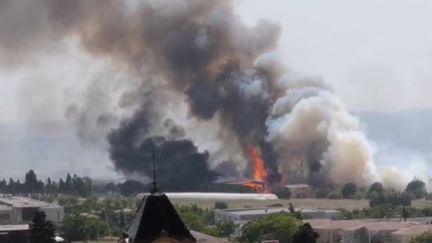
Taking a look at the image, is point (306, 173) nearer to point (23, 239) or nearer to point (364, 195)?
point (364, 195)

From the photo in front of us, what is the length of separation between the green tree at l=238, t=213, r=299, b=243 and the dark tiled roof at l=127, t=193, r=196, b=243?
31661mm

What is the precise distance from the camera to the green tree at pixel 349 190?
9325 centimetres

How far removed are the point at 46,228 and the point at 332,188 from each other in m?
66.1

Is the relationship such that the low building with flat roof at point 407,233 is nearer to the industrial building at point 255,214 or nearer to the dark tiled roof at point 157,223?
the industrial building at point 255,214

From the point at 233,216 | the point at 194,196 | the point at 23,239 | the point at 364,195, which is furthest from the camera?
the point at 194,196

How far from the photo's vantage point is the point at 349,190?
93.8 metres

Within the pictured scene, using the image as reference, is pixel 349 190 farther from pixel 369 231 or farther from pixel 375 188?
pixel 369 231

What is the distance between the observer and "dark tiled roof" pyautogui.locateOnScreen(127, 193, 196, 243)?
18.9 meters

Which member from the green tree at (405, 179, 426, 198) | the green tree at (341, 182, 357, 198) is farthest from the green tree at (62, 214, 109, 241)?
the green tree at (405, 179, 426, 198)

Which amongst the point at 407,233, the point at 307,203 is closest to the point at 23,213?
the point at 307,203

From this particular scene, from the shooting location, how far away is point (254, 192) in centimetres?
9962

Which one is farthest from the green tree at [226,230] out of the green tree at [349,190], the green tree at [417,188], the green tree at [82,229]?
the green tree at [417,188]

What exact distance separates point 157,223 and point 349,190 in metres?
76.0

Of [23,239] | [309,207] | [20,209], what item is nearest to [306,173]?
[309,207]
